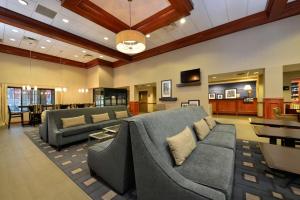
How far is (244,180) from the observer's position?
1931 millimetres

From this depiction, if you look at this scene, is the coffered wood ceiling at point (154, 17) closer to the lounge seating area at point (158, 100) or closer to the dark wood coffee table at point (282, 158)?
the lounge seating area at point (158, 100)

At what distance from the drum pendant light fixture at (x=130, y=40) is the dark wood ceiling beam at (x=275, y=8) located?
3433mm

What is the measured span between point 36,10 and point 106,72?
500cm

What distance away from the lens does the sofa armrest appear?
1.03 meters

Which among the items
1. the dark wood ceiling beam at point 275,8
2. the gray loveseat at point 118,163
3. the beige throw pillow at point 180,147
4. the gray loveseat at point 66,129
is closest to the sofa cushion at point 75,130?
the gray loveseat at point 66,129

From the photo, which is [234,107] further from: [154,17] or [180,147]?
[180,147]

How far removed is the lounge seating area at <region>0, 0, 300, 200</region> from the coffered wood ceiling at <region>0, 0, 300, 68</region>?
1.3 inches

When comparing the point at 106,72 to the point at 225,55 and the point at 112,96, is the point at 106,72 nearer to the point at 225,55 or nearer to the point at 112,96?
the point at 112,96

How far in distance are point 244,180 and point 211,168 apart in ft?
3.18

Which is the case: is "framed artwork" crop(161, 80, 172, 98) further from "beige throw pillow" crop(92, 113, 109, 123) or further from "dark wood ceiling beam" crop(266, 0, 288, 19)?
"dark wood ceiling beam" crop(266, 0, 288, 19)

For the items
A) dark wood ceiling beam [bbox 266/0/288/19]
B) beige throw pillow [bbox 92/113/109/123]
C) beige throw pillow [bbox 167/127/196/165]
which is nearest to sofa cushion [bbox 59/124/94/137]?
beige throw pillow [bbox 92/113/109/123]

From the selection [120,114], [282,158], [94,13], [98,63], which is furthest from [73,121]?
[98,63]

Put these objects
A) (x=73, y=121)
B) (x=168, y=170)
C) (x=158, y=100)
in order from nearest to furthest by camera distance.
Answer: (x=168, y=170), (x=73, y=121), (x=158, y=100)

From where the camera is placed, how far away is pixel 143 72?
7.39 m
